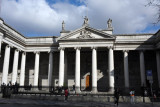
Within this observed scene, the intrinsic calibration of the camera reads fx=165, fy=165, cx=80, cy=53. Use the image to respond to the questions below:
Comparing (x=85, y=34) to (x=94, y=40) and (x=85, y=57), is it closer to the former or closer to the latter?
(x=94, y=40)

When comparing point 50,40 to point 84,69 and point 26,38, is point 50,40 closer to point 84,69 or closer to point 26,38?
point 26,38

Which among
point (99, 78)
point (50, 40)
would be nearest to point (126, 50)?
point (99, 78)

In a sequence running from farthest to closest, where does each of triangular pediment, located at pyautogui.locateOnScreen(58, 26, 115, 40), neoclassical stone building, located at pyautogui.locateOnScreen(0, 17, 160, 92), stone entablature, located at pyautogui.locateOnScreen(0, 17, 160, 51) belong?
triangular pediment, located at pyautogui.locateOnScreen(58, 26, 115, 40), stone entablature, located at pyautogui.locateOnScreen(0, 17, 160, 51), neoclassical stone building, located at pyautogui.locateOnScreen(0, 17, 160, 92)

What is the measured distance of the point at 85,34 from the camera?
3506 centimetres

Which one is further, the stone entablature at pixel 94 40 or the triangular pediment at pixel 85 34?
the triangular pediment at pixel 85 34

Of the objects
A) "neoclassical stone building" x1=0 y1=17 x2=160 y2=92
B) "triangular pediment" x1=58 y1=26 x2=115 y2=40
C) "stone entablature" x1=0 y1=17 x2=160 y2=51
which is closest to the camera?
"neoclassical stone building" x1=0 y1=17 x2=160 y2=92

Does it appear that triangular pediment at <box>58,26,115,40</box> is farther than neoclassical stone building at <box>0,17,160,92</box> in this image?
Yes

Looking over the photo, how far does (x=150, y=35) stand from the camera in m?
36.5

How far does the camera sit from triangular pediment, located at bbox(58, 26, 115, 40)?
3469 centimetres

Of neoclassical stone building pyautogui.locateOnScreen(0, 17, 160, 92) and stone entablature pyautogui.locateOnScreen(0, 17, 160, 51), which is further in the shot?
stone entablature pyautogui.locateOnScreen(0, 17, 160, 51)

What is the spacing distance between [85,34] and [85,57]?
24.4 feet

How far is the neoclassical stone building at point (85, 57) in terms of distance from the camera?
3362 cm

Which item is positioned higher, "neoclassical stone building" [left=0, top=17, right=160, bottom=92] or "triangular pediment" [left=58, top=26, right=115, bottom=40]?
"triangular pediment" [left=58, top=26, right=115, bottom=40]

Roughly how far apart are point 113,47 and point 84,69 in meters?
9.33
